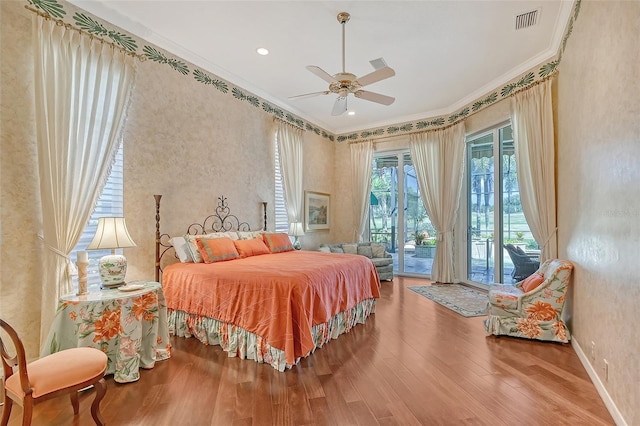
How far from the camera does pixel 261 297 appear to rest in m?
2.65

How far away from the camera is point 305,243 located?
6.17 m

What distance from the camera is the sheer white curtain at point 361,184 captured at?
6.77 m

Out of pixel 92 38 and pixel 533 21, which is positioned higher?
pixel 533 21

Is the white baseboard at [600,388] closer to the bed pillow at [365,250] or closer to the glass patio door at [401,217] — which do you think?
the glass patio door at [401,217]

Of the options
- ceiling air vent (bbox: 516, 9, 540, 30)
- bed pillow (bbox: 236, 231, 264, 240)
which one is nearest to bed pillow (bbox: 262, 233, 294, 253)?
bed pillow (bbox: 236, 231, 264, 240)

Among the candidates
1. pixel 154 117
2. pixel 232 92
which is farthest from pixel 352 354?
pixel 232 92

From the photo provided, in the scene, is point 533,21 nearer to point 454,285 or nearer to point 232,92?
point 232,92

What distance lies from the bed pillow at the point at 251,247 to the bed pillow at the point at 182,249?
23.3 inches

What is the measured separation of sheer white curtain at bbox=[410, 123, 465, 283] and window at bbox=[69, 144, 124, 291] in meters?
5.14

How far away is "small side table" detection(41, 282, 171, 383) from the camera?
221 centimetres

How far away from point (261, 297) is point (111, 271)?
131cm

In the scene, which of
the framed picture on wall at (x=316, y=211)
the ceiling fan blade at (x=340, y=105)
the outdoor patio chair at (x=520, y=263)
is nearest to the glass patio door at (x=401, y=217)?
the framed picture on wall at (x=316, y=211)

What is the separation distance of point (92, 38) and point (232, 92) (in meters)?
1.86

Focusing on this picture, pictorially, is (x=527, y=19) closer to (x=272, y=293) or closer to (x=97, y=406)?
(x=272, y=293)
